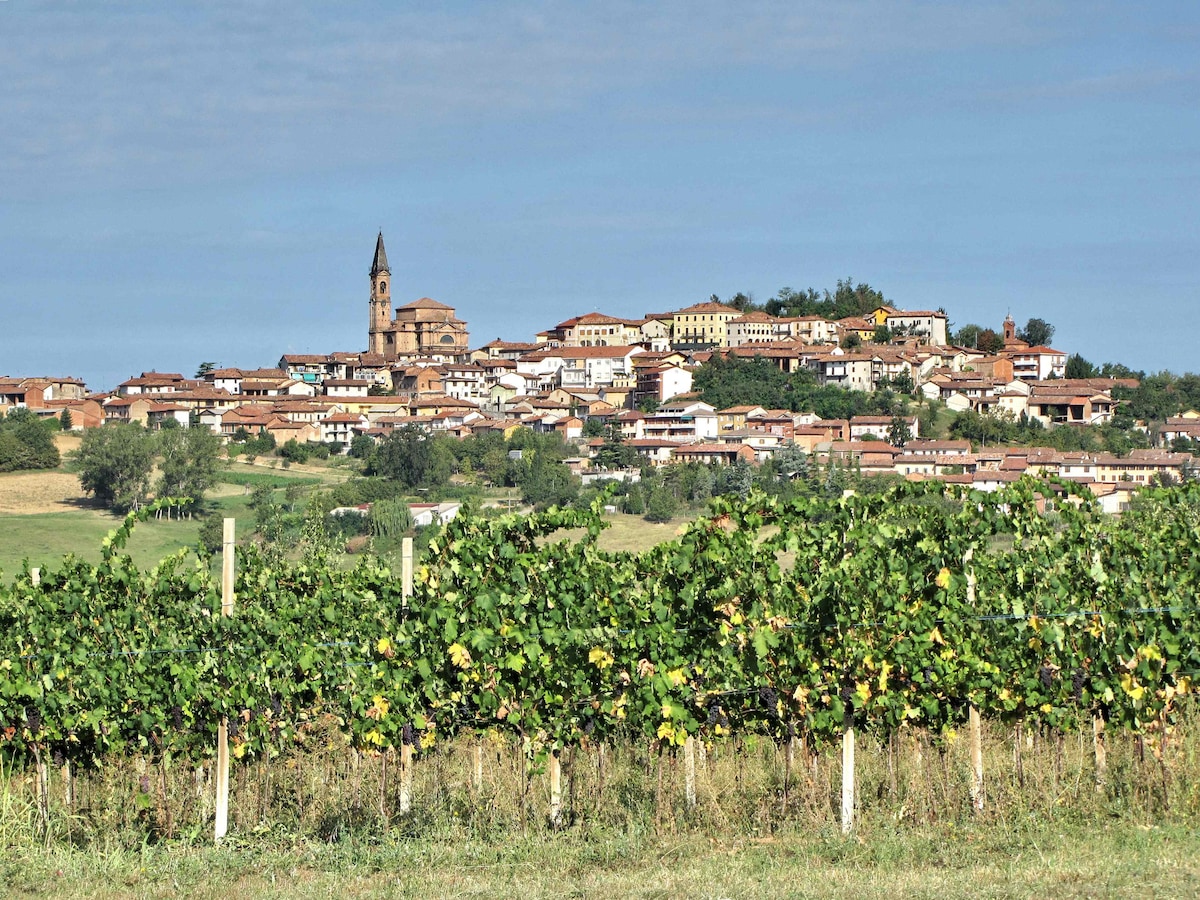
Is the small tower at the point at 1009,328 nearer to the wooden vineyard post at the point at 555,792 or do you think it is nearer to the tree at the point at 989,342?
the tree at the point at 989,342

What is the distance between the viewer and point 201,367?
364ft

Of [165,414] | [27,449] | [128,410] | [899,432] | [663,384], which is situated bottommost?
[27,449]

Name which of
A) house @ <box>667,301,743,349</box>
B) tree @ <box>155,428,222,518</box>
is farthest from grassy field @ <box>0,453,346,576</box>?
house @ <box>667,301,743,349</box>

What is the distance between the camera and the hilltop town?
73.8m

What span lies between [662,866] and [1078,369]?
100 meters

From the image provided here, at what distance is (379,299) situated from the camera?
4936 inches

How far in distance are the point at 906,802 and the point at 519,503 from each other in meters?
55.4

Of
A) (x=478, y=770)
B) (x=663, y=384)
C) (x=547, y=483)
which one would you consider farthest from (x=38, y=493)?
(x=478, y=770)

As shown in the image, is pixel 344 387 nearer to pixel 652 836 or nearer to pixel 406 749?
pixel 406 749

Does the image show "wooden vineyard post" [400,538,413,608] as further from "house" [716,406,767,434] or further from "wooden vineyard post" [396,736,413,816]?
"house" [716,406,767,434]

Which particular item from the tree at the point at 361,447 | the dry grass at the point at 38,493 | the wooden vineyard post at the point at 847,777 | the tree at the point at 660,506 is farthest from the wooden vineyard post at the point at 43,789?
the tree at the point at 361,447

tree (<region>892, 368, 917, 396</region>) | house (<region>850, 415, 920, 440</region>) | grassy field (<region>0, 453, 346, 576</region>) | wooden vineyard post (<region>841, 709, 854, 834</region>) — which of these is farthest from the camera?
tree (<region>892, 368, 917, 396</region>)

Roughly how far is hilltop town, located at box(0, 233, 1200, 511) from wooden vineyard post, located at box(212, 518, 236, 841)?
5661 cm

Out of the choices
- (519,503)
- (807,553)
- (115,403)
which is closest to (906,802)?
(807,553)
